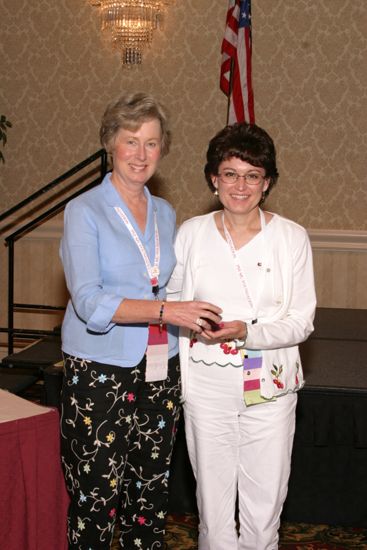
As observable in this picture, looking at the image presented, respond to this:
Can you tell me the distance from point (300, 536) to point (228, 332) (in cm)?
149

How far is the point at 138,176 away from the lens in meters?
2.64

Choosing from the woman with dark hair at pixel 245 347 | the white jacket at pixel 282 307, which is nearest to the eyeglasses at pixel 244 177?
the woman with dark hair at pixel 245 347

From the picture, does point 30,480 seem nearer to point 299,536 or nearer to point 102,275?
point 102,275

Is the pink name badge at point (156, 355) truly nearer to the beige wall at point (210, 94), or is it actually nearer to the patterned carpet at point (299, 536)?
the patterned carpet at point (299, 536)

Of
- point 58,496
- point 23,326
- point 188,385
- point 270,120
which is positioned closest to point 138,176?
point 188,385

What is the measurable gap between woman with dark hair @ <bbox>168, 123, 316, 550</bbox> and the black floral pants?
0.12 m

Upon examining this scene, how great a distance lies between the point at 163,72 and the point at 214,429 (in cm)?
424

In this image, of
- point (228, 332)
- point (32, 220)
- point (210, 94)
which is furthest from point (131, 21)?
point (228, 332)

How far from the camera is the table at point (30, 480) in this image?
274 cm

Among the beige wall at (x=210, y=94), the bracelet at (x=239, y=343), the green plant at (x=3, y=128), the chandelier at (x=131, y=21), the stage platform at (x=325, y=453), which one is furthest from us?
the green plant at (x=3, y=128)

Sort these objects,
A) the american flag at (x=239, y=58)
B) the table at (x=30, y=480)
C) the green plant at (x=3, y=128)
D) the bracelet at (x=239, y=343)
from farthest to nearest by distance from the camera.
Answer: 1. the green plant at (x=3, y=128)
2. the american flag at (x=239, y=58)
3. the table at (x=30, y=480)
4. the bracelet at (x=239, y=343)

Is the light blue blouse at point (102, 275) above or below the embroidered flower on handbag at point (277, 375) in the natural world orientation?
above

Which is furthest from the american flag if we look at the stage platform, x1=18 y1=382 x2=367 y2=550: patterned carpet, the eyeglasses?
the eyeglasses

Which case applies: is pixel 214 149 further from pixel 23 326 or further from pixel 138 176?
pixel 23 326
